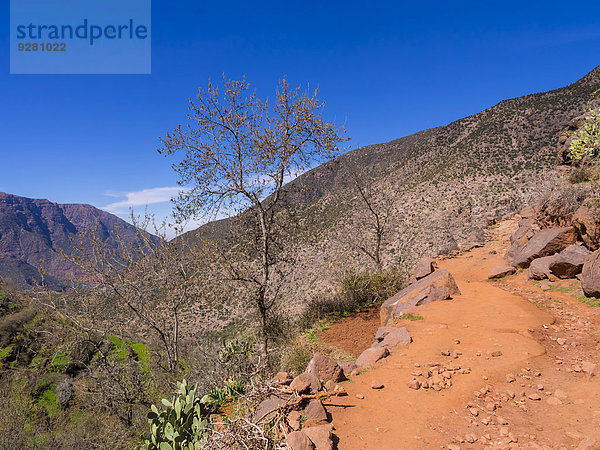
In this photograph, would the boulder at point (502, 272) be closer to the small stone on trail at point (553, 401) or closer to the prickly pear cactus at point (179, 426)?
the small stone on trail at point (553, 401)

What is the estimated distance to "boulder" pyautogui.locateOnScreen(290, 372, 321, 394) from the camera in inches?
A: 177

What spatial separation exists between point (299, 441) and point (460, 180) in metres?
44.6

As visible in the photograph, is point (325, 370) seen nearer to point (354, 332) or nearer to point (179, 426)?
point (179, 426)

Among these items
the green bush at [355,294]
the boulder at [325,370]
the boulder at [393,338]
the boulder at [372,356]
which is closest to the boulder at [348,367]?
the boulder at [372,356]

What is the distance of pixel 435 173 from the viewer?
4625cm

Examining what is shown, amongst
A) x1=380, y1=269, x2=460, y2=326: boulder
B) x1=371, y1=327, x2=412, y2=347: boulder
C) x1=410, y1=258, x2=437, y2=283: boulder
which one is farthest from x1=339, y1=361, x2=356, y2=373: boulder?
x1=410, y1=258, x2=437, y2=283: boulder

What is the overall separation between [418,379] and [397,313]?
382 centimetres

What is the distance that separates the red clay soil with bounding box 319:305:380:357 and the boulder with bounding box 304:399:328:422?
164 inches

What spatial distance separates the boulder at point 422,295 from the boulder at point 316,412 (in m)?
5.00

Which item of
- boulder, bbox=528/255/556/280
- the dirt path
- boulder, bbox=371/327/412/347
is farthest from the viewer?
boulder, bbox=528/255/556/280

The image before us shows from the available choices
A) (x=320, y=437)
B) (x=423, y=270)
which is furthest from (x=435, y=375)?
(x=423, y=270)

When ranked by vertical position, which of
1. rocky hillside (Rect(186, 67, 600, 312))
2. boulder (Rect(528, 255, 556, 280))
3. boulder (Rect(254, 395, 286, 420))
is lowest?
boulder (Rect(254, 395, 286, 420))

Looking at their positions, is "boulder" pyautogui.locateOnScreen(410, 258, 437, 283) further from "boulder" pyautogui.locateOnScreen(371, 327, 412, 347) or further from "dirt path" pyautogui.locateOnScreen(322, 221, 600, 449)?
"boulder" pyautogui.locateOnScreen(371, 327, 412, 347)

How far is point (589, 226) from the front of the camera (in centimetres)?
876
